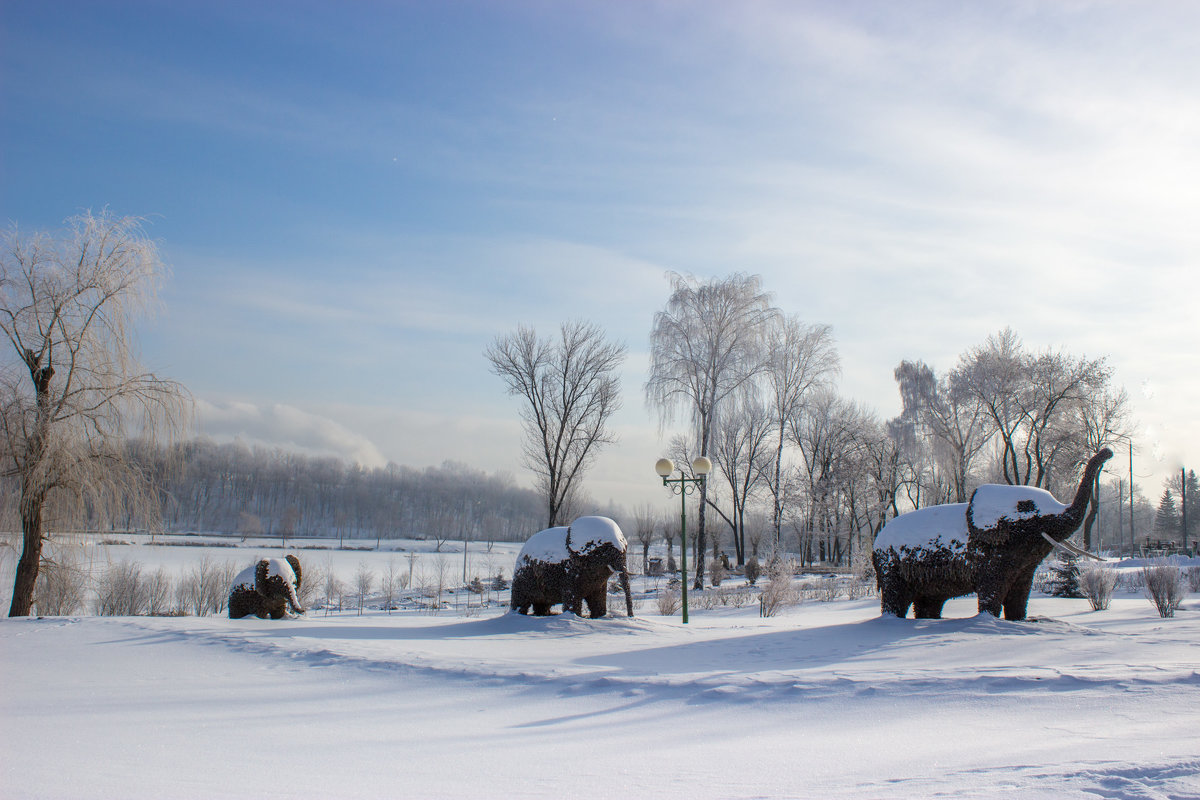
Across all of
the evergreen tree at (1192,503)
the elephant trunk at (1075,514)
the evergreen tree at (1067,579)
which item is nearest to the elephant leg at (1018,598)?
the elephant trunk at (1075,514)

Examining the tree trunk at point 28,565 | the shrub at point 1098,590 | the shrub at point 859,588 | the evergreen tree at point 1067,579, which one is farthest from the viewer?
the shrub at point 859,588

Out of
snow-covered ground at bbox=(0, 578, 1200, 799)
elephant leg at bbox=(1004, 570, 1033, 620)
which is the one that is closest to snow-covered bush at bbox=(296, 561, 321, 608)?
snow-covered ground at bbox=(0, 578, 1200, 799)

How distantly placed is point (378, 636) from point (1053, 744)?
8.99 meters

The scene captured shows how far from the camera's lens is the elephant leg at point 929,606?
1108 centimetres

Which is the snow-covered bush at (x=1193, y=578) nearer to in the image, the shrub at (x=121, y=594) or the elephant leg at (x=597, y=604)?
the elephant leg at (x=597, y=604)

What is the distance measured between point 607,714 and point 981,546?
24.1 ft

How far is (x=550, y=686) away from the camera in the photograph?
6871 mm

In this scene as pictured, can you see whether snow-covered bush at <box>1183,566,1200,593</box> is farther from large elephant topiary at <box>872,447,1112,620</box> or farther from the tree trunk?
the tree trunk

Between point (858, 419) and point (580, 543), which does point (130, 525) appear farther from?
point (858, 419)

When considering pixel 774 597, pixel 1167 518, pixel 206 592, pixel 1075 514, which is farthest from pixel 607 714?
pixel 1167 518

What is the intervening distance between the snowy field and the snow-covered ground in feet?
0.09

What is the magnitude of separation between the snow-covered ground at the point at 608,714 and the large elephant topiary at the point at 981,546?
706 millimetres

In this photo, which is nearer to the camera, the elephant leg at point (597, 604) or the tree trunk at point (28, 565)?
the elephant leg at point (597, 604)

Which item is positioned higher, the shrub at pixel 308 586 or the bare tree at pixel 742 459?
the bare tree at pixel 742 459
